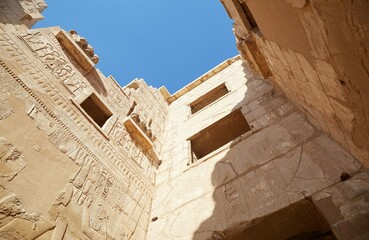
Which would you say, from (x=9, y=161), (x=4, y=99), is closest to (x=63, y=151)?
(x=9, y=161)

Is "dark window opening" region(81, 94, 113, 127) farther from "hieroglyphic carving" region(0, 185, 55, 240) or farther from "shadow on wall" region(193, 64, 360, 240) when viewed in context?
"hieroglyphic carving" region(0, 185, 55, 240)

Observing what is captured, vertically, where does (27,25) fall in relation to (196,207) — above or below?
above

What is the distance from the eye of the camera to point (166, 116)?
845 cm

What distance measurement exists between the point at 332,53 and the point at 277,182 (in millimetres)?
1851

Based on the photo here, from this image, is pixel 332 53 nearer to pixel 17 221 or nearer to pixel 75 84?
pixel 17 221

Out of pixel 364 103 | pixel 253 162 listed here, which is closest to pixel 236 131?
pixel 253 162

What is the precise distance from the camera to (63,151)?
9.92 ft

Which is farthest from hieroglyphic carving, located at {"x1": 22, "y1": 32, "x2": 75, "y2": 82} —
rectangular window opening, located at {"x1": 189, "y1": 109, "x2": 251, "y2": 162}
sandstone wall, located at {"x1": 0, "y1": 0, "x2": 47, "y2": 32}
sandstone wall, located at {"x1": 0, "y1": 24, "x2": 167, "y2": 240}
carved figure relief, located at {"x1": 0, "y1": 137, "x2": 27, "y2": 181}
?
rectangular window opening, located at {"x1": 189, "y1": 109, "x2": 251, "y2": 162}

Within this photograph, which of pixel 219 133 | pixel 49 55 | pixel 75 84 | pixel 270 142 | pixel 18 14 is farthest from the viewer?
pixel 219 133

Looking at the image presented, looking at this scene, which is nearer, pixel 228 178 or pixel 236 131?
pixel 228 178

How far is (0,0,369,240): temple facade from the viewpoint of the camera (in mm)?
1849

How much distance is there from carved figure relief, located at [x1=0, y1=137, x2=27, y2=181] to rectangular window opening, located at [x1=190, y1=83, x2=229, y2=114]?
19.8ft

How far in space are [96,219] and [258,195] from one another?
2000mm

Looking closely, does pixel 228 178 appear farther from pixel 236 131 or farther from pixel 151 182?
pixel 236 131
